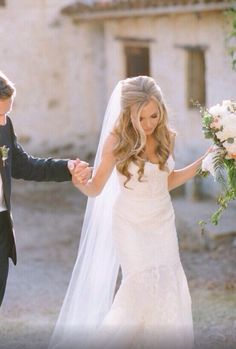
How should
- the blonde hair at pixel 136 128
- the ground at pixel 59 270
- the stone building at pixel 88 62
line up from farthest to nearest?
the stone building at pixel 88 62, the ground at pixel 59 270, the blonde hair at pixel 136 128

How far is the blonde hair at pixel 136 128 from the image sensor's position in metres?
4.15

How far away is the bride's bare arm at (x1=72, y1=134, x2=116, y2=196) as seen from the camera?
4.28 metres

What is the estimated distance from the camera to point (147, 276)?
4301mm

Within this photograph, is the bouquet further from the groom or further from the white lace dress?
the groom

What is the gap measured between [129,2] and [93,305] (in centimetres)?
731

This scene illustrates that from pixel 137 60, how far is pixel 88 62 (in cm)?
125

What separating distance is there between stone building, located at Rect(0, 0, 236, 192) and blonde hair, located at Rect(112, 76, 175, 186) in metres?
6.17

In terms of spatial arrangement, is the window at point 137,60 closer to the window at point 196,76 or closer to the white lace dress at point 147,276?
the window at point 196,76

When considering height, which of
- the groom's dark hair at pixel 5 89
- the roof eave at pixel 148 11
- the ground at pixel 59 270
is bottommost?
the ground at pixel 59 270

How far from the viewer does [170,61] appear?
36.4 ft

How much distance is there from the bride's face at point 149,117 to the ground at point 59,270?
1.82 metres

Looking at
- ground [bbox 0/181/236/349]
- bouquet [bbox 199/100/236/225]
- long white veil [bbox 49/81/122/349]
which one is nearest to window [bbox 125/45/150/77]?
ground [bbox 0/181/236/349]

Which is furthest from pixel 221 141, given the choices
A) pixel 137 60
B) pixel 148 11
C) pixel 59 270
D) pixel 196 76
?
pixel 137 60

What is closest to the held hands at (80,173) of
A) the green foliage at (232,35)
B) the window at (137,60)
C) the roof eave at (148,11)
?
the green foliage at (232,35)
